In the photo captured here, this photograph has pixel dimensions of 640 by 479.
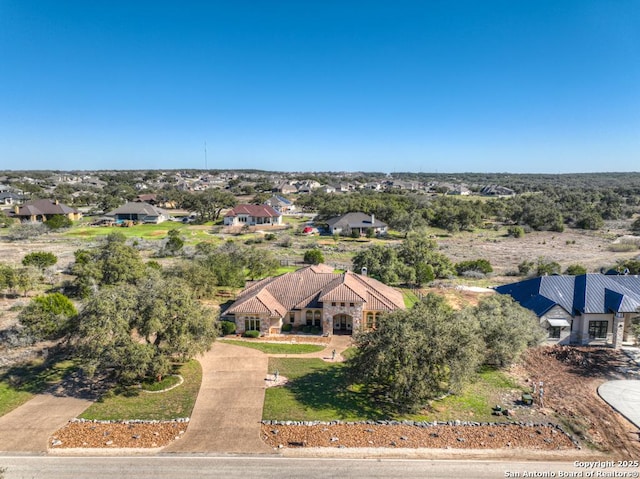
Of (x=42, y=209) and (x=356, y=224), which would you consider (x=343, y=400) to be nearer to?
(x=356, y=224)

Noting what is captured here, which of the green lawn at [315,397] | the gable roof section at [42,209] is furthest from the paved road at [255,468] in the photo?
the gable roof section at [42,209]

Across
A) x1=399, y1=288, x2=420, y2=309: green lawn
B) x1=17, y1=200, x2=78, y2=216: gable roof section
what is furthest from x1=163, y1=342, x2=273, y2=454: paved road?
x1=17, y1=200, x2=78, y2=216: gable roof section

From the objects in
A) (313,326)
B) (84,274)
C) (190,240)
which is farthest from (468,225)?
(84,274)

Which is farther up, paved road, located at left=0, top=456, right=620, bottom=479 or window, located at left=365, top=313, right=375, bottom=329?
window, located at left=365, top=313, right=375, bottom=329

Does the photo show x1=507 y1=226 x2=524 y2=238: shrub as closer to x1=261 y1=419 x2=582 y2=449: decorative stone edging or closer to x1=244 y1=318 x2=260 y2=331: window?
x1=244 y1=318 x2=260 y2=331: window

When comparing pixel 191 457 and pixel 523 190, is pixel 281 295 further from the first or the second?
pixel 523 190
